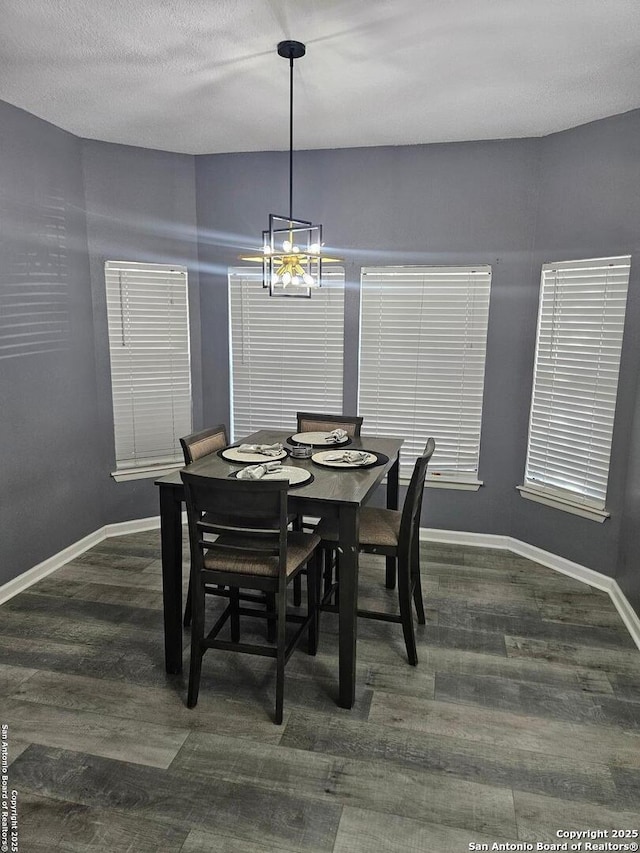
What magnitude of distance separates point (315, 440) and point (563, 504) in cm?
170

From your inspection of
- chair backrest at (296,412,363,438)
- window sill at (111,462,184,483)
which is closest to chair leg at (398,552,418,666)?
chair backrest at (296,412,363,438)

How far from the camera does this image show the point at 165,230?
4.21 m

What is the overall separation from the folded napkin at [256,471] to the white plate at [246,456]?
0.11 meters

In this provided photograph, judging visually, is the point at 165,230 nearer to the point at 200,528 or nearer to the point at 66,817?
the point at 200,528

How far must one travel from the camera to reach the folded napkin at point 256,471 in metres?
2.61

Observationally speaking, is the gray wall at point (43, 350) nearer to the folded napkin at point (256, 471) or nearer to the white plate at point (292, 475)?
the folded napkin at point (256, 471)

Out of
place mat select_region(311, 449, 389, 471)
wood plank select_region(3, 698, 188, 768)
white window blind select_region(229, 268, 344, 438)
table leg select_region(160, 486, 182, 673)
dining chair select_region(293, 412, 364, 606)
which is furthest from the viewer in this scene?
white window blind select_region(229, 268, 344, 438)

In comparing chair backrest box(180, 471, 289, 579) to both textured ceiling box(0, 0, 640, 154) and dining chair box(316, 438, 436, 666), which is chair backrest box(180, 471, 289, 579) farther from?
textured ceiling box(0, 0, 640, 154)

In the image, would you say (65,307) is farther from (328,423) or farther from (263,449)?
(328,423)

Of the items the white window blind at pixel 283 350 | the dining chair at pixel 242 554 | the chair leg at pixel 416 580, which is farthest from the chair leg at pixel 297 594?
the white window blind at pixel 283 350

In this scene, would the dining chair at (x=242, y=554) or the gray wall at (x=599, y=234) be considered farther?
the gray wall at (x=599, y=234)

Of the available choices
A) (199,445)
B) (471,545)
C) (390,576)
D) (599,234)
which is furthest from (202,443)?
(599,234)

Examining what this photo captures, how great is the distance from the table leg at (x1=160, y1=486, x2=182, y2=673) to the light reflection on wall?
59.2 inches

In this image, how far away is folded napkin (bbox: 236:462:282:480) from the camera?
261 cm
